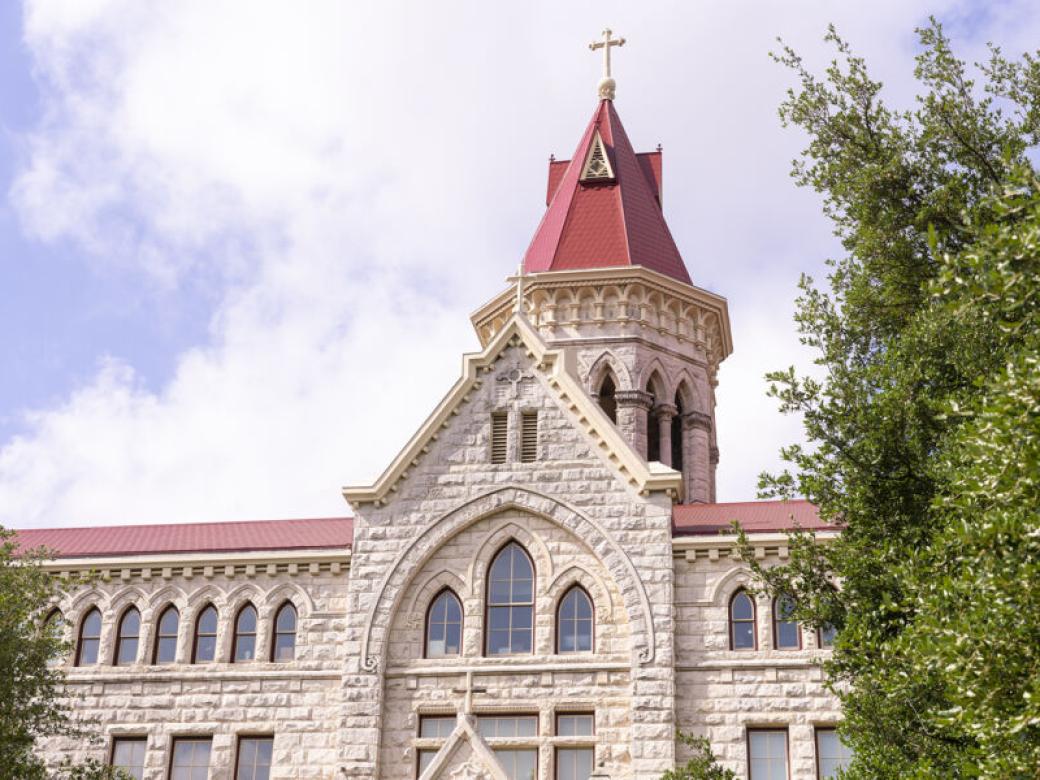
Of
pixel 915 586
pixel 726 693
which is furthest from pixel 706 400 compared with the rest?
pixel 915 586

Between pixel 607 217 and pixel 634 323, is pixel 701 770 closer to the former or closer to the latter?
pixel 634 323

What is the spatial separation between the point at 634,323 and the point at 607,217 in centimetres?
404

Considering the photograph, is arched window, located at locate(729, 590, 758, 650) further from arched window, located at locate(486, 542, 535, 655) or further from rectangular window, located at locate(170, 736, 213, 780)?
rectangular window, located at locate(170, 736, 213, 780)

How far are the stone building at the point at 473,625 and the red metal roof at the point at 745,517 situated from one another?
8 cm

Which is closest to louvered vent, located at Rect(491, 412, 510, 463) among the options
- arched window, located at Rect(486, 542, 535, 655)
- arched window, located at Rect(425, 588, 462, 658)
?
arched window, located at Rect(486, 542, 535, 655)

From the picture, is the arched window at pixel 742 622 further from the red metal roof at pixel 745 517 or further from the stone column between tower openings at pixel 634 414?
the stone column between tower openings at pixel 634 414

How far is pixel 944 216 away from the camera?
20.8 meters

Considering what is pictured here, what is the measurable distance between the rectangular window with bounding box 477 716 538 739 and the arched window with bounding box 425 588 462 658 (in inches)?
57.9

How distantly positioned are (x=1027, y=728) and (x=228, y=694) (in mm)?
16930

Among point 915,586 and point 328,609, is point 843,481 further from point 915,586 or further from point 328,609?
point 328,609

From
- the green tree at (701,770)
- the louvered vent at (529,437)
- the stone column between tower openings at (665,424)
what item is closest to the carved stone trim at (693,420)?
the stone column between tower openings at (665,424)

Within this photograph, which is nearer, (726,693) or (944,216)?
(944,216)

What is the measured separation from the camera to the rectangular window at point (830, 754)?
24464mm

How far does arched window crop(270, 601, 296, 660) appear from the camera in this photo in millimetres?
27156
